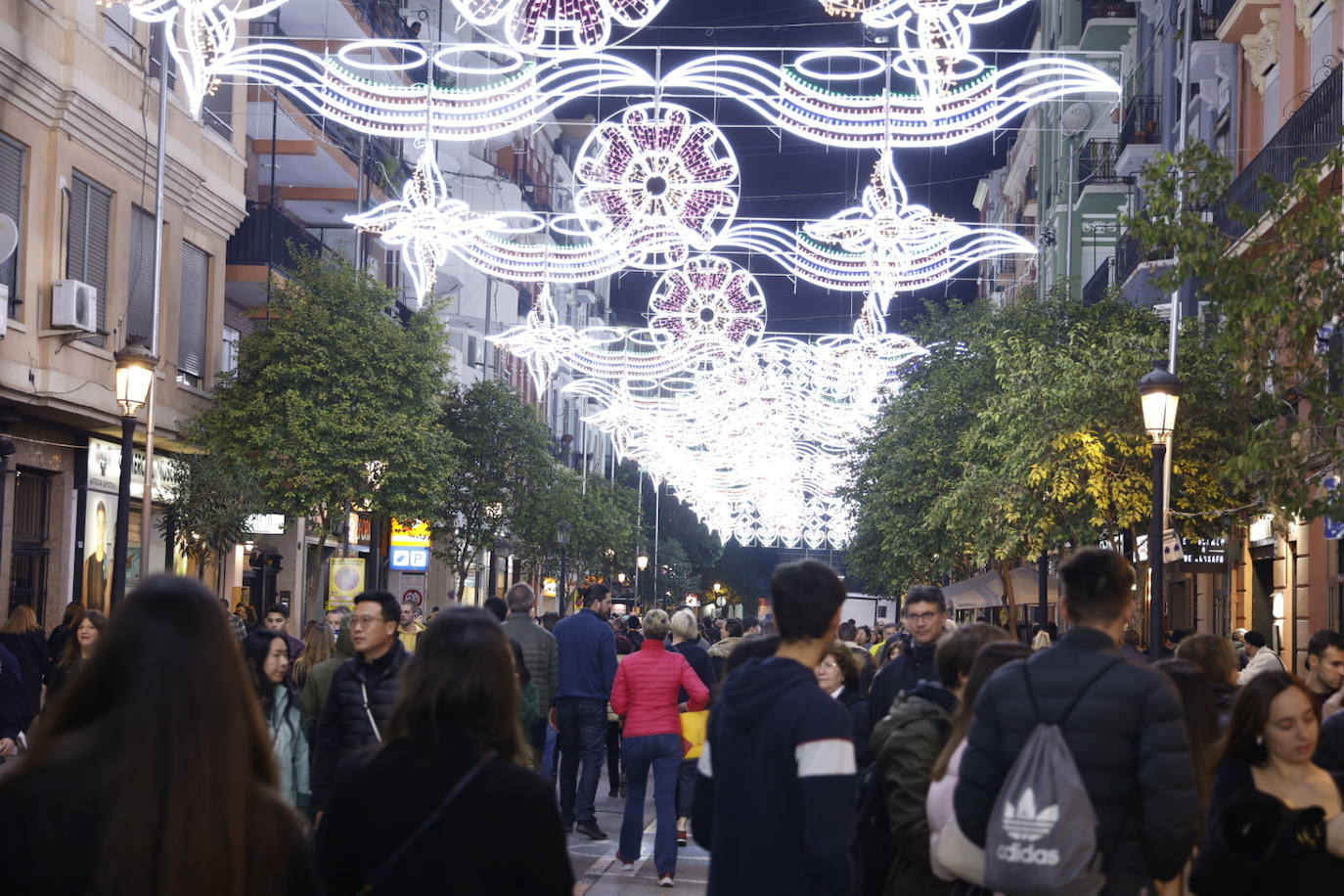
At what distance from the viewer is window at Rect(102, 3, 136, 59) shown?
2680cm

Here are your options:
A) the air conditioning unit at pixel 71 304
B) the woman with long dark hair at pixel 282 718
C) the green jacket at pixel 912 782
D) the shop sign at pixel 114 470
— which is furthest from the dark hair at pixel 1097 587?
the shop sign at pixel 114 470

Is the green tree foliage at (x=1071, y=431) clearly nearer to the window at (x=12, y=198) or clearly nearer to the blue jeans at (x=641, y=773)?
the blue jeans at (x=641, y=773)

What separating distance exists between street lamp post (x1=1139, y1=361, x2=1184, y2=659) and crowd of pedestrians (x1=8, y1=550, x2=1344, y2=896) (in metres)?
8.08

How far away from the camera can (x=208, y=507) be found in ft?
87.3

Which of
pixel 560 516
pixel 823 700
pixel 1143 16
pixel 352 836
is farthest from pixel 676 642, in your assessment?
pixel 560 516

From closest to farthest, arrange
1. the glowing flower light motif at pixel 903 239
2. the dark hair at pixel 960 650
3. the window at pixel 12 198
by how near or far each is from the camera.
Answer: the dark hair at pixel 960 650 < the window at pixel 12 198 < the glowing flower light motif at pixel 903 239

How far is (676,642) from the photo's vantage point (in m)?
16.5

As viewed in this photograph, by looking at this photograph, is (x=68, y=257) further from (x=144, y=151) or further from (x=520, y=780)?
(x=520, y=780)

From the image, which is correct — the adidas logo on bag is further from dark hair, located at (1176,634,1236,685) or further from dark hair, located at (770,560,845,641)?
dark hair, located at (1176,634,1236,685)

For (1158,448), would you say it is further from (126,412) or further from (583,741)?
(126,412)

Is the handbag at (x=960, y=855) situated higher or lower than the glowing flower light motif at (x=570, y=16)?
lower

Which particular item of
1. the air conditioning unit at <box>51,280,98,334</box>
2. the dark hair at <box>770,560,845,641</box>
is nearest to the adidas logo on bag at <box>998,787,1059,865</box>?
the dark hair at <box>770,560,845,641</box>

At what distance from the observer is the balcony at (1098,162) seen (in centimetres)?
4491

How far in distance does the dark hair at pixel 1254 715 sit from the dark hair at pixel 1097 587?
70 cm
